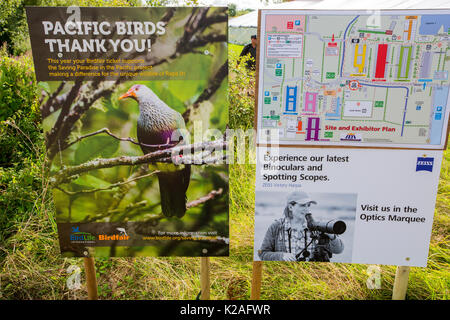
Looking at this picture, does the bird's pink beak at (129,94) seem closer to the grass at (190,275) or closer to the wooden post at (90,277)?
the wooden post at (90,277)

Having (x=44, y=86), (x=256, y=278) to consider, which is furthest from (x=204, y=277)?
(x=44, y=86)

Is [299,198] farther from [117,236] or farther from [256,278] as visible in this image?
[117,236]

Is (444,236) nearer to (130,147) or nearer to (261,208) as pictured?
(261,208)

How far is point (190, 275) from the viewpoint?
3.27m

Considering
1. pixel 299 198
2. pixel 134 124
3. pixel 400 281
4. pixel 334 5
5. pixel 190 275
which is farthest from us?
pixel 334 5

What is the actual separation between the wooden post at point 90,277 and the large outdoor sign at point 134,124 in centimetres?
14

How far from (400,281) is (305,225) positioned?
3.18 ft

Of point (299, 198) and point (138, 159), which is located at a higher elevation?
point (138, 159)

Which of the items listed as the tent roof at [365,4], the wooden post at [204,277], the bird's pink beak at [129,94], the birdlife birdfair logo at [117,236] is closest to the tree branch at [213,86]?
the bird's pink beak at [129,94]

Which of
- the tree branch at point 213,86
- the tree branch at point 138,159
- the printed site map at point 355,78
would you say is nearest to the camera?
the printed site map at point 355,78

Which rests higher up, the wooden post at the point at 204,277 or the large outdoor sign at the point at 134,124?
the large outdoor sign at the point at 134,124

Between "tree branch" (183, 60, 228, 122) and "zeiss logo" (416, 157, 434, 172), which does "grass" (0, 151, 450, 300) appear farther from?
"tree branch" (183, 60, 228, 122)

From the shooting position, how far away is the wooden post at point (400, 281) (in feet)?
8.30
